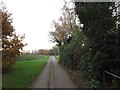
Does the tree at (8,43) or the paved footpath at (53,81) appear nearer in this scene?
the paved footpath at (53,81)

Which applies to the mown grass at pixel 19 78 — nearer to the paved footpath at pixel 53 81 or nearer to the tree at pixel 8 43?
the paved footpath at pixel 53 81

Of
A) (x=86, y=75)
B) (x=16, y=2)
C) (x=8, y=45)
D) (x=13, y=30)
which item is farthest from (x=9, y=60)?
(x=86, y=75)

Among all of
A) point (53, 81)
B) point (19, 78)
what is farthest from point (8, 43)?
point (53, 81)

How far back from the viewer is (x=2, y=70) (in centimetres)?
1043

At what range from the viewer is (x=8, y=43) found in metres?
9.75

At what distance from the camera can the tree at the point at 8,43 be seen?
31.3ft

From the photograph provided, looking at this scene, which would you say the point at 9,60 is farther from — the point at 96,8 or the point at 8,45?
the point at 96,8

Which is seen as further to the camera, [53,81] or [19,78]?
[19,78]

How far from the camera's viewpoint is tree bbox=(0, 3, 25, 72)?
953cm

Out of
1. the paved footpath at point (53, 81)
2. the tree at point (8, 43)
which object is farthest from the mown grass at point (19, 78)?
the tree at point (8, 43)

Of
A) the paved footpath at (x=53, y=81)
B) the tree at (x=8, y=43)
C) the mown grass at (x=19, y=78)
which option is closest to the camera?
the paved footpath at (x=53, y=81)

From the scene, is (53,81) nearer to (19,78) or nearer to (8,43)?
(19,78)

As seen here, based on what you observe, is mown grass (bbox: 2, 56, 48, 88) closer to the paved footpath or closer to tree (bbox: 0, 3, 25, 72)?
the paved footpath

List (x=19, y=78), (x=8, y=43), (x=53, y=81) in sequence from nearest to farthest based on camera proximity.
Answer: (x=53, y=81) → (x=19, y=78) → (x=8, y=43)
